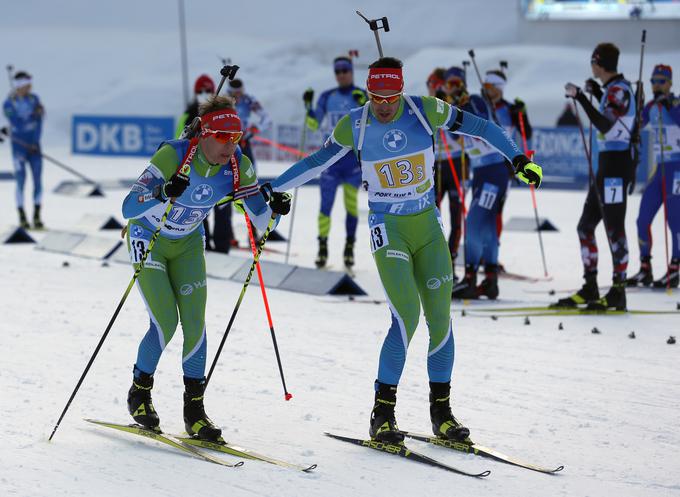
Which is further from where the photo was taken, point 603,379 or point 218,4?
point 218,4

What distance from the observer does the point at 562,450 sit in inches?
207

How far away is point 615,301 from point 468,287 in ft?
4.19

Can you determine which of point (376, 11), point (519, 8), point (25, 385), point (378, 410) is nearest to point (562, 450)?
point (378, 410)

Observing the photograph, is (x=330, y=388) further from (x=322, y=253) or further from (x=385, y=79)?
(x=322, y=253)

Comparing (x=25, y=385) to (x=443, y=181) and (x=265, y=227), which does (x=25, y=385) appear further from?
(x=443, y=181)

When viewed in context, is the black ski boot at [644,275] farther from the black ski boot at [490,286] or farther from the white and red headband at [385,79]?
the white and red headband at [385,79]

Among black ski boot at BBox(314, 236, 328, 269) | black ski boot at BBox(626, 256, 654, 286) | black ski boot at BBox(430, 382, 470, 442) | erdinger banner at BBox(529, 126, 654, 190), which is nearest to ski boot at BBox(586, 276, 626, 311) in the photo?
black ski boot at BBox(626, 256, 654, 286)

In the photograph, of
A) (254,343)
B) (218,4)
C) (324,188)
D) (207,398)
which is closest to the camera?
(207,398)

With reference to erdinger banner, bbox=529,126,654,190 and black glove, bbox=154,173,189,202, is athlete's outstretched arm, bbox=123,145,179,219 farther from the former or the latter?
erdinger banner, bbox=529,126,654,190

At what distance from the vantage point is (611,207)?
9.16m

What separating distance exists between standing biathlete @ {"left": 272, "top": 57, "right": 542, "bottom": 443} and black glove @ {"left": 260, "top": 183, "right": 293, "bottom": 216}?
0.33ft

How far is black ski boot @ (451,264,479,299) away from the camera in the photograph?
9773 millimetres

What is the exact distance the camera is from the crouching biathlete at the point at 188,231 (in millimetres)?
5199

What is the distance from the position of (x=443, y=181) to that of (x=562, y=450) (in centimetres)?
628
